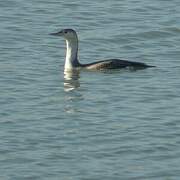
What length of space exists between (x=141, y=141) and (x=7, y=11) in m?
11.3

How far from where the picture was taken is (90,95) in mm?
21578

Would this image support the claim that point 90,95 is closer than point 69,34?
Yes

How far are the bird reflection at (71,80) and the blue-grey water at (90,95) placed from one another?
24 millimetres

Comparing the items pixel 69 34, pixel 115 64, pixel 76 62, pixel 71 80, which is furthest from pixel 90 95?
pixel 69 34

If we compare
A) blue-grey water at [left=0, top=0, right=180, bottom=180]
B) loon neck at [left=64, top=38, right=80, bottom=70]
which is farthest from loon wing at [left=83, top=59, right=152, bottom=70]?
loon neck at [left=64, top=38, right=80, bottom=70]

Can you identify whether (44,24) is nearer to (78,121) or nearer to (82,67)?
(82,67)

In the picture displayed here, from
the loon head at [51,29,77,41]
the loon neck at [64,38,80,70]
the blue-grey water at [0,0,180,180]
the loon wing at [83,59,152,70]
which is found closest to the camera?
the blue-grey water at [0,0,180,180]

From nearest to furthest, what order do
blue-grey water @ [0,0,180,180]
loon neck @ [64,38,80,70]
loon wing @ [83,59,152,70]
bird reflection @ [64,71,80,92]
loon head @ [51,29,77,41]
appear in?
1. blue-grey water @ [0,0,180,180]
2. bird reflection @ [64,71,80,92]
3. loon wing @ [83,59,152,70]
4. loon neck @ [64,38,80,70]
5. loon head @ [51,29,77,41]

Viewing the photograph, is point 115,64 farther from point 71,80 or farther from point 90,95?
point 90,95

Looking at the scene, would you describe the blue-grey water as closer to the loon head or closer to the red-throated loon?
the red-throated loon

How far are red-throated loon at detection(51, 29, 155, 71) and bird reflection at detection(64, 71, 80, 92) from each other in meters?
0.15

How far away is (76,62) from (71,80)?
3.94 feet

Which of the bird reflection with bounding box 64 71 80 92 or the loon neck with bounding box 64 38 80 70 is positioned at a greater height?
the loon neck with bounding box 64 38 80 70

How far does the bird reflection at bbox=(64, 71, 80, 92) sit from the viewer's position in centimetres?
2255
